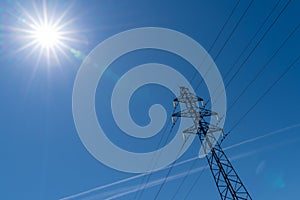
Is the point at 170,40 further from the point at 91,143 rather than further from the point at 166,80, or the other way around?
the point at 91,143

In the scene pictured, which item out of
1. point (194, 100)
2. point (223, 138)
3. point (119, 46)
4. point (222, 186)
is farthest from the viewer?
point (119, 46)

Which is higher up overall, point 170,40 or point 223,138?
point 170,40

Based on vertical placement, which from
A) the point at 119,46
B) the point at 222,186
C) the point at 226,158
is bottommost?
the point at 222,186

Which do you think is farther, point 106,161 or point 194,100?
point 106,161

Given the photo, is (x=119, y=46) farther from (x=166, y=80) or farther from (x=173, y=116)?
(x=173, y=116)

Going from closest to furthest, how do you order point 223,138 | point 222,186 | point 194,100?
point 222,186, point 223,138, point 194,100

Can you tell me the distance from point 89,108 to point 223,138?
445 inches

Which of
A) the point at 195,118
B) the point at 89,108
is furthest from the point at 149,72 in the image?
the point at 89,108

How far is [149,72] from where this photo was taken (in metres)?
18.8

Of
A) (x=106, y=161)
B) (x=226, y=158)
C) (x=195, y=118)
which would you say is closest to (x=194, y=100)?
(x=195, y=118)

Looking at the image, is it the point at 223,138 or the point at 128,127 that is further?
the point at 128,127

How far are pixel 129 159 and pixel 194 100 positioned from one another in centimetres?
763

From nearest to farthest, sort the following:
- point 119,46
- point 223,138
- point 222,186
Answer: point 222,186
point 223,138
point 119,46

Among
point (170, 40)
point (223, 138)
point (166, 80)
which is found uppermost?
point (170, 40)
